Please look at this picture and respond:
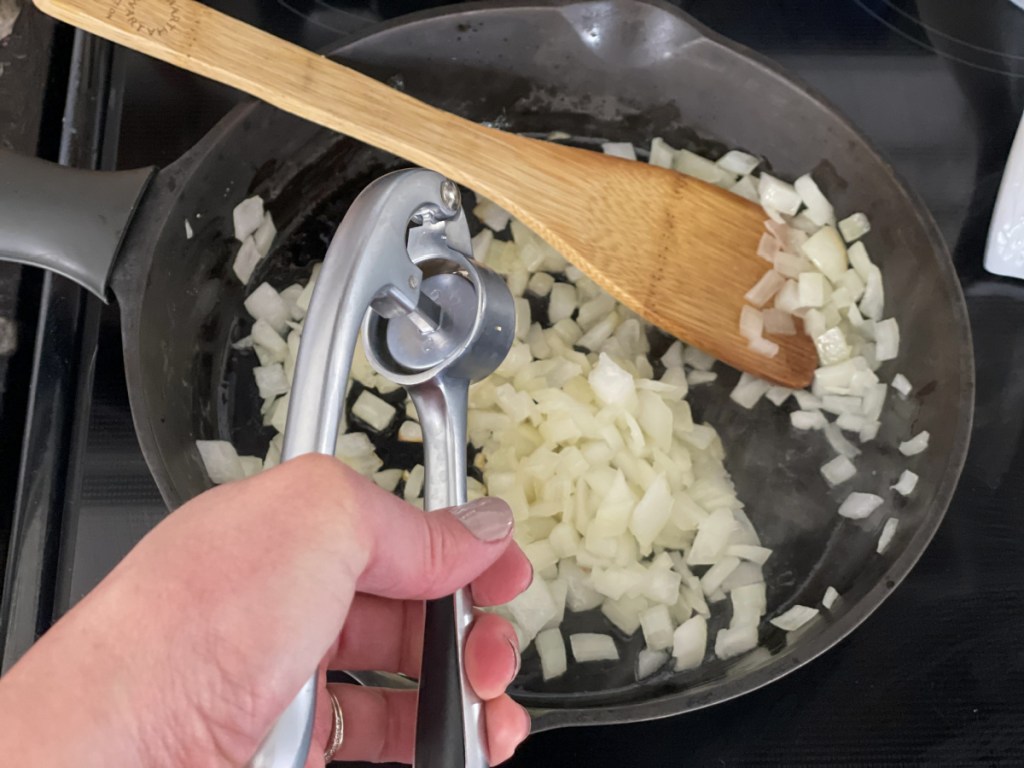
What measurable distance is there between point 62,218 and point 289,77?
0.90ft

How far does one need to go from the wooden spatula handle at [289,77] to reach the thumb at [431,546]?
1.47 feet

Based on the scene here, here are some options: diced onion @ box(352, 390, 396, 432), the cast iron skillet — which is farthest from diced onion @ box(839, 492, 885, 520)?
diced onion @ box(352, 390, 396, 432)

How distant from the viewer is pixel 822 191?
3.64ft

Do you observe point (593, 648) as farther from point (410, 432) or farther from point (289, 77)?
point (289, 77)

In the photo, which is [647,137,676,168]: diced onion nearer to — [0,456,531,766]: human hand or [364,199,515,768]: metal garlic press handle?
[364,199,515,768]: metal garlic press handle

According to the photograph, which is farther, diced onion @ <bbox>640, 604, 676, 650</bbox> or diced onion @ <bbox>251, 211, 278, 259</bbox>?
diced onion @ <bbox>251, 211, 278, 259</bbox>

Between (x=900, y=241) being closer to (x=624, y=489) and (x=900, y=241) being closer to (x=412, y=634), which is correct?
(x=624, y=489)

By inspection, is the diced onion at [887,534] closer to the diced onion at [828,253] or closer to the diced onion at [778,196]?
the diced onion at [828,253]

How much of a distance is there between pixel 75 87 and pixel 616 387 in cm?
83

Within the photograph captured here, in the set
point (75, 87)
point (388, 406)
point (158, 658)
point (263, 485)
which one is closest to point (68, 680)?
point (158, 658)

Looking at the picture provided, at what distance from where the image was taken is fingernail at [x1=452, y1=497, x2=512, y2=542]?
2.14 feet

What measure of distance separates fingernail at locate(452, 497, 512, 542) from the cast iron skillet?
0.30 meters

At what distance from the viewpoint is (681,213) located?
3.46 feet

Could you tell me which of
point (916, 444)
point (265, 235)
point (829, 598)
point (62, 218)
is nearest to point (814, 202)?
point (916, 444)
